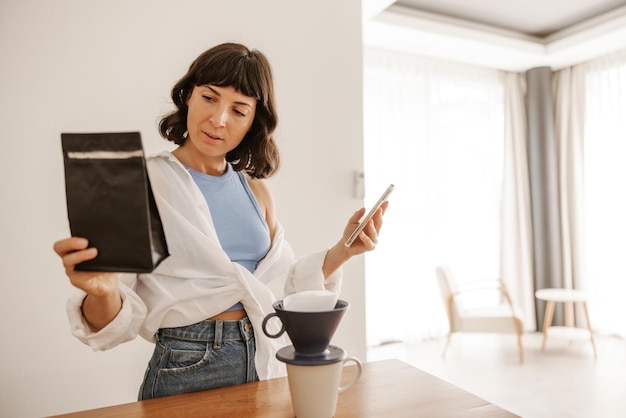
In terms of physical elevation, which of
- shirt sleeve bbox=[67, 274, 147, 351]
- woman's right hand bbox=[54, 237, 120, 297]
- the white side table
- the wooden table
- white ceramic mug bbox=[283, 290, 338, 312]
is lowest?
the white side table

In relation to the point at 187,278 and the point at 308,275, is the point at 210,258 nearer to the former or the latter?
the point at 187,278

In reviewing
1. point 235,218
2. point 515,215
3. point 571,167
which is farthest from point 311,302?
point 571,167

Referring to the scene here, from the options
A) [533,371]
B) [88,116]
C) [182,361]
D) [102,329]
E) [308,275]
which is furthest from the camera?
[533,371]

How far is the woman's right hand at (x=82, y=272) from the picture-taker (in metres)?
0.75

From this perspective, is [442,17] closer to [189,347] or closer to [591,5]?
[591,5]

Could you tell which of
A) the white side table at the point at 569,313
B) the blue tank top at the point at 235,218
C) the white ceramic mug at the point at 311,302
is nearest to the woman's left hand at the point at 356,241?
the blue tank top at the point at 235,218

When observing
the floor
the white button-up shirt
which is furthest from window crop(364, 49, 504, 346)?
the white button-up shirt

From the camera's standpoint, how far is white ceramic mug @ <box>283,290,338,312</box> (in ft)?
2.93

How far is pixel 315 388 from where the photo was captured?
33.8 inches

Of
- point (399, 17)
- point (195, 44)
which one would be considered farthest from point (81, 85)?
point (399, 17)

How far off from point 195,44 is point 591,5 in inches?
136

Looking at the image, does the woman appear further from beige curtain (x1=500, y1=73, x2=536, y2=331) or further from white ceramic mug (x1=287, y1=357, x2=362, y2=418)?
beige curtain (x1=500, y1=73, x2=536, y2=331)

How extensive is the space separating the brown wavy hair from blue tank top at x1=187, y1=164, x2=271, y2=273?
90 millimetres

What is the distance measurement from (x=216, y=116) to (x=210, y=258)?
34 centimetres
